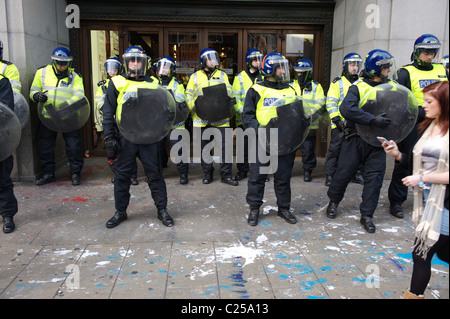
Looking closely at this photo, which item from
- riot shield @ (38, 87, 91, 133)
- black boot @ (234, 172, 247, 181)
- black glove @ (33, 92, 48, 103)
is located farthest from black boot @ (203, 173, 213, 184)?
black glove @ (33, 92, 48, 103)

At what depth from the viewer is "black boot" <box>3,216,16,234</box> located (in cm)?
436

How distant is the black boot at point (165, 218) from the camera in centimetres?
459

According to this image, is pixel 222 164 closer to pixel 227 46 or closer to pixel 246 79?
pixel 246 79

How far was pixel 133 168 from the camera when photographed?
14.9 feet

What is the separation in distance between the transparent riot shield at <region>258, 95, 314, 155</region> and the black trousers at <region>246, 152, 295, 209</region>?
228 millimetres

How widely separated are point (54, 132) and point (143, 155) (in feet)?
8.60

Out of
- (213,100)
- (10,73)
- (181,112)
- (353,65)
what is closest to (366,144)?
(353,65)

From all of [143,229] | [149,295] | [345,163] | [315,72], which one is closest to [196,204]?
[143,229]

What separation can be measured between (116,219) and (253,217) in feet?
5.11

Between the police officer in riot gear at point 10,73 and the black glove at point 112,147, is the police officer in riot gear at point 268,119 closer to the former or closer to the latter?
the black glove at point 112,147

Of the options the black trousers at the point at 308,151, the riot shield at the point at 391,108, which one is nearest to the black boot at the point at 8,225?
the riot shield at the point at 391,108

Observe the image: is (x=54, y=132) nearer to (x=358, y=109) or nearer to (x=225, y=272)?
(x=225, y=272)

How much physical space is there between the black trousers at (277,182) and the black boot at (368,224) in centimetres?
87

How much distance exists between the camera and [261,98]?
14.9ft
